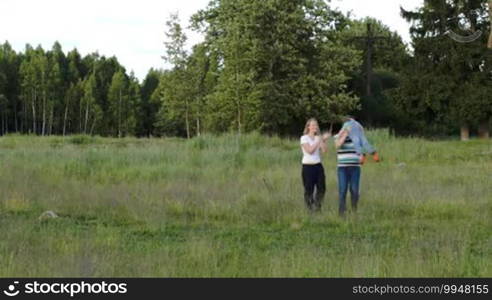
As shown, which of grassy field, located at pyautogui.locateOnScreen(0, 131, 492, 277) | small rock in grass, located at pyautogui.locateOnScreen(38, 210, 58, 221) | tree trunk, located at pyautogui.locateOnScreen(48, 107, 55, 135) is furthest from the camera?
tree trunk, located at pyautogui.locateOnScreen(48, 107, 55, 135)

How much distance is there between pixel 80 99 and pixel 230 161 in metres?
71.5

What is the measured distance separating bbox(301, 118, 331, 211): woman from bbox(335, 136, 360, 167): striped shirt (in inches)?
12.9

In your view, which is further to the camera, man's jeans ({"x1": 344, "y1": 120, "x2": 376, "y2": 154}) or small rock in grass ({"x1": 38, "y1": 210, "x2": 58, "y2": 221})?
man's jeans ({"x1": 344, "y1": 120, "x2": 376, "y2": 154})

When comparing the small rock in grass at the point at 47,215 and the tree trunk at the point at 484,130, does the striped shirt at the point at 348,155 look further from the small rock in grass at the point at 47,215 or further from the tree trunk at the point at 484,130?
the tree trunk at the point at 484,130

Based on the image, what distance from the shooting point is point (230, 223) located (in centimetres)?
→ 901

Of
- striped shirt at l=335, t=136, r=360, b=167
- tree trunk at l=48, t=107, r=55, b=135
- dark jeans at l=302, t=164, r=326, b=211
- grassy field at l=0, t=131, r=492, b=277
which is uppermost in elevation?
tree trunk at l=48, t=107, r=55, b=135

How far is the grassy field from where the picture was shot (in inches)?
225

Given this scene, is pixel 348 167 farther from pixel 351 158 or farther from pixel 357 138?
pixel 357 138

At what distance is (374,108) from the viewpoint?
52.1m

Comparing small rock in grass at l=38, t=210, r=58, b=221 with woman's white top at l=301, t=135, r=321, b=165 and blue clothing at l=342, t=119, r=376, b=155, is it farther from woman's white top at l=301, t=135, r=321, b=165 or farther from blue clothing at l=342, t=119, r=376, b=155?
blue clothing at l=342, t=119, r=376, b=155

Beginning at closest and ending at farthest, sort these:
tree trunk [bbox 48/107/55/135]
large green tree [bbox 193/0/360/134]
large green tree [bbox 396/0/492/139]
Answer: large green tree [bbox 193/0/360/134]
large green tree [bbox 396/0/492/139]
tree trunk [bbox 48/107/55/135]

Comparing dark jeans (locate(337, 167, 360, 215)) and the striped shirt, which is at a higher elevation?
the striped shirt

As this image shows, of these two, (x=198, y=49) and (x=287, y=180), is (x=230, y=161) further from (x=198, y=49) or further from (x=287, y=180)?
(x=198, y=49)

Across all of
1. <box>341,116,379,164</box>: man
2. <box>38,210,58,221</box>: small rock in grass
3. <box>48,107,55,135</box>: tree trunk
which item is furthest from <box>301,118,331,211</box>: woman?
<box>48,107,55,135</box>: tree trunk
